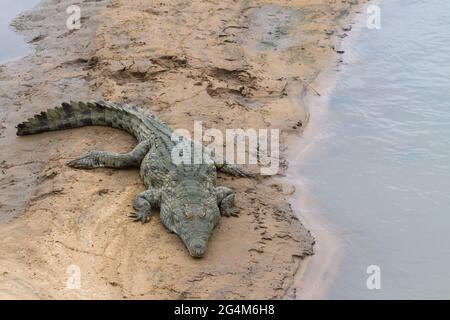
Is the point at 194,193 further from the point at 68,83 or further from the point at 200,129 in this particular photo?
the point at 68,83

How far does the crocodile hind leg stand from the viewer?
269 inches

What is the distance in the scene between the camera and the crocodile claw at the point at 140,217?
19.7ft

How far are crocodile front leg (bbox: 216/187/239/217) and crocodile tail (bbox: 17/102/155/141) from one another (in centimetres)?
159

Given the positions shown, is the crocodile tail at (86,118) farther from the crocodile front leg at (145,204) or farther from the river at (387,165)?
the river at (387,165)

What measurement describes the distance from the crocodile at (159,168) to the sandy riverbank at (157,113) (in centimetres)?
13

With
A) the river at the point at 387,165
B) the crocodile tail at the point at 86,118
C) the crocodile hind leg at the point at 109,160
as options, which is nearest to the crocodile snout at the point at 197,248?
the river at the point at 387,165

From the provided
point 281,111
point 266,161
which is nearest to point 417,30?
point 281,111

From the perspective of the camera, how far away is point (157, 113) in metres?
8.16

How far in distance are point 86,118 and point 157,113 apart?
3.36ft

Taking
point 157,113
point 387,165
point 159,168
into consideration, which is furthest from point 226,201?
point 387,165

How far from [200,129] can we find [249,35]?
361cm

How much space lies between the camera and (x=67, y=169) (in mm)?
6758

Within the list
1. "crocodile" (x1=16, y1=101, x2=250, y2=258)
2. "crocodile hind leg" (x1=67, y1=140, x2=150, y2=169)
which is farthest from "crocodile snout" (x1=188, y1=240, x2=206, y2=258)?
"crocodile hind leg" (x1=67, y1=140, x2=150, y2=169)

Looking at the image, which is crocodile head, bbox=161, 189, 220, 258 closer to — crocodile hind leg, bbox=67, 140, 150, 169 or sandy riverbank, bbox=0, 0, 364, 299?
sandy riverbank, bbox=0, 0, 364, 299
